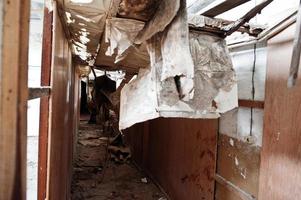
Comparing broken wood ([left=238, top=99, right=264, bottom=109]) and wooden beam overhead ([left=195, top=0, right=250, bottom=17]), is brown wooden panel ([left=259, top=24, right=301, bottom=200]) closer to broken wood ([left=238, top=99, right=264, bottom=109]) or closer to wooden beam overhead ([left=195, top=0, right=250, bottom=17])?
broken wood ([left=238, top=99, right=264, bottom=109])

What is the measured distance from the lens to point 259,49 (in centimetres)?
249

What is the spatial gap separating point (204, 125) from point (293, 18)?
1870 mm

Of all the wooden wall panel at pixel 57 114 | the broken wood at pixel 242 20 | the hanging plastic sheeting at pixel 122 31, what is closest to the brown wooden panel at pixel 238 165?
the broken wood at pixel 242 20

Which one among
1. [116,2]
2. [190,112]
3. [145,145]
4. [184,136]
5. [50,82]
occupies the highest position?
[116,2]

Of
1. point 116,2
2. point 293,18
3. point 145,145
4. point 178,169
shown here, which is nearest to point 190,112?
point 116,2

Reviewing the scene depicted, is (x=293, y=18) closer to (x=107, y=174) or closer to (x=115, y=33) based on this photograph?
(x=115, y=33)

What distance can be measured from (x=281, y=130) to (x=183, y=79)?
95 cm

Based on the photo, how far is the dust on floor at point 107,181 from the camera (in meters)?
5.02

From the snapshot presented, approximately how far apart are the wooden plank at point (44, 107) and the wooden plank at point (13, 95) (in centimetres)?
94

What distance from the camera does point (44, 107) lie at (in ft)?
5.30

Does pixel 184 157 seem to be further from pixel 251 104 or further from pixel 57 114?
pixel 57 114

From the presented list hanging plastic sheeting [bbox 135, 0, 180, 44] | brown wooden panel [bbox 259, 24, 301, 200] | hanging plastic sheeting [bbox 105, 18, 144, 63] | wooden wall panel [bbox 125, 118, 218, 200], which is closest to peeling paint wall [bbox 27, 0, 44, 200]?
hanging plastic sheeting [bbox 105, 18, 144, 63]

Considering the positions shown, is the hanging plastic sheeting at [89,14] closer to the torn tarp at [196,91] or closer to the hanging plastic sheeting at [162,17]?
the hanging plastic sheeting at [162,17]

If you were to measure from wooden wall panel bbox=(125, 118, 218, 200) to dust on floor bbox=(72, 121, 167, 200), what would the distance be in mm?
294
